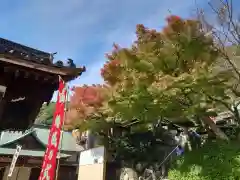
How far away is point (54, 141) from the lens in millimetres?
5945

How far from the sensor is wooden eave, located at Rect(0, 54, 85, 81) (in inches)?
215

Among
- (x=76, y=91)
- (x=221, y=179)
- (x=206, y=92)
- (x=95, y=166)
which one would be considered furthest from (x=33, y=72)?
(x=95, y=166)

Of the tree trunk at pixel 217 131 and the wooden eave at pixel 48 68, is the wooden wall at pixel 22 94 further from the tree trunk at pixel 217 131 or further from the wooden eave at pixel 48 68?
the tree trunk at pixel 217 131

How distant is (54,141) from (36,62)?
1.98 meters

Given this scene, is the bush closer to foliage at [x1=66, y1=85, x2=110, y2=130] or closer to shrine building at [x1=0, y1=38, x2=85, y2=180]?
foliage at [x1=66, y1=85, x2=110, y2=130]

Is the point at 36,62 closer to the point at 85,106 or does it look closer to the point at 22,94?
the point at 22,94

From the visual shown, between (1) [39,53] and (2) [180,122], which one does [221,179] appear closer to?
(2) [180,122]

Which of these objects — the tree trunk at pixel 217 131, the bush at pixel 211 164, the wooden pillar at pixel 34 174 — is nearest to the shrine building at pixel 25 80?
the bush at pixel 211 164

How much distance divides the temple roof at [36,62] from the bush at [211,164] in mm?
7392

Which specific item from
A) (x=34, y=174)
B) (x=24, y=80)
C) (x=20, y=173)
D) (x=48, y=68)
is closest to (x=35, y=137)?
(x=34, y=174)

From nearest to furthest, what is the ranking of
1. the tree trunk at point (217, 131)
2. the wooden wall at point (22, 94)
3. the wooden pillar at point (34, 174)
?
the wooden wall at point (22, 94)
the tree trunk at point (217, 131)
the wooden pillar at point (34, 174)

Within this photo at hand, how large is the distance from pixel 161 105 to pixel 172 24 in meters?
3.58

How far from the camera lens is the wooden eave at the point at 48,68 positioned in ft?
17.9

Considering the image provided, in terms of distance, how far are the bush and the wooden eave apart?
739cm
